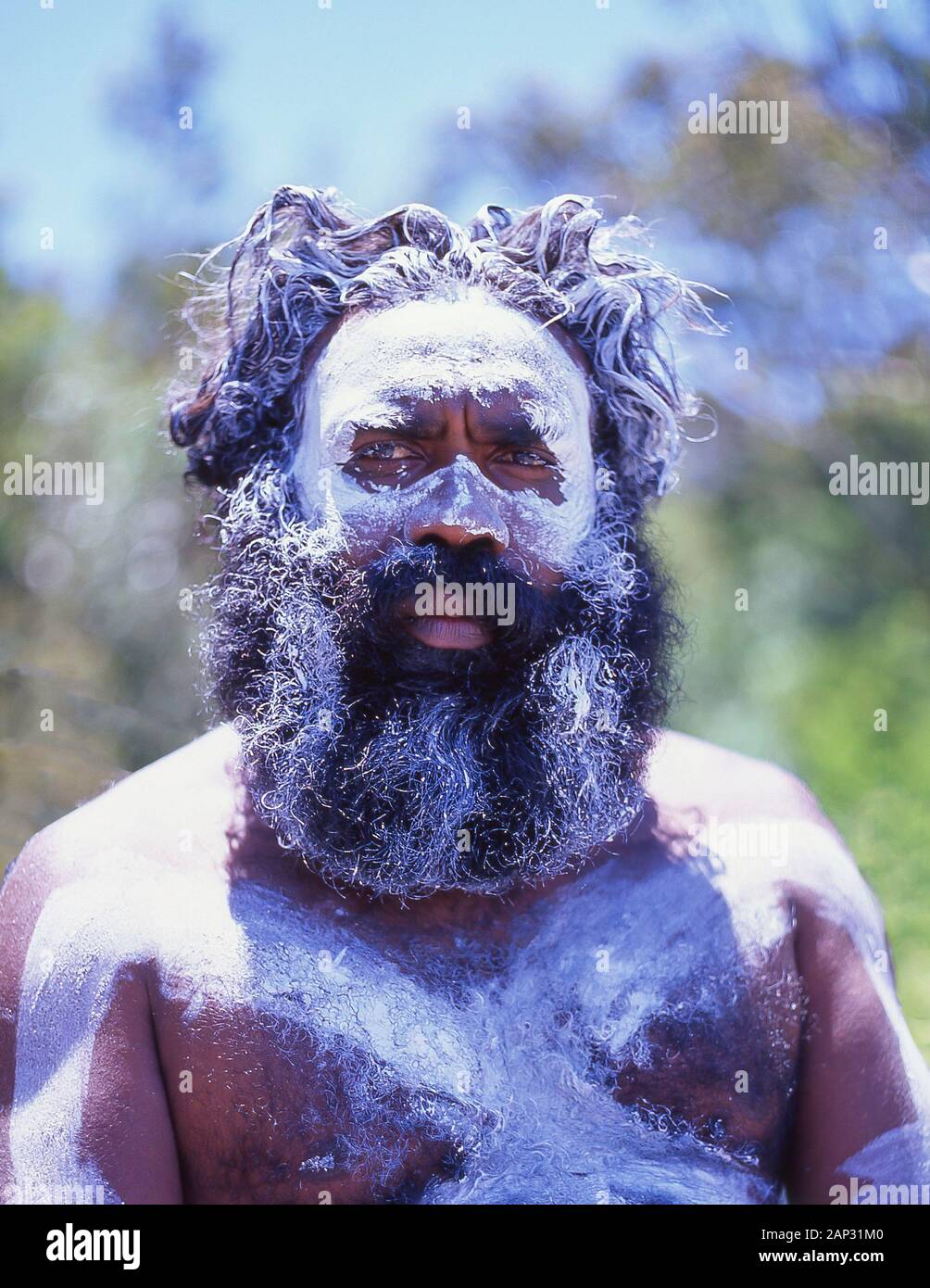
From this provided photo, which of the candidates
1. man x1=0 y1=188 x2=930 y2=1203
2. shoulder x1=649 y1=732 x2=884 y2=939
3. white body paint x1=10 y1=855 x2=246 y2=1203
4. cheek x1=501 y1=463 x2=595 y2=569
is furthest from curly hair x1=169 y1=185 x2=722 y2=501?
white body paint x1=10 y1=855 x2=246 y2=1203

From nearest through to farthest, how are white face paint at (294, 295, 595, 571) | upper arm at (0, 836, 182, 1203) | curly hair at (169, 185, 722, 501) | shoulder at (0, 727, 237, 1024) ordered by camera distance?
1. upper arm at (0, 836, 182, 1203)
2. shoulder at (0, 727, 237, 1024)
3. white face paint at (294, 295, 595, 571)
4. curly hair at (169, 185, 722, 501)

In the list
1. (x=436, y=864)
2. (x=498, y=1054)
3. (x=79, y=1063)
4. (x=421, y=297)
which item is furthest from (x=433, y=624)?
(x=79, y=1063)

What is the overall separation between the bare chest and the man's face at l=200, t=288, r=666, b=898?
5.3 inches

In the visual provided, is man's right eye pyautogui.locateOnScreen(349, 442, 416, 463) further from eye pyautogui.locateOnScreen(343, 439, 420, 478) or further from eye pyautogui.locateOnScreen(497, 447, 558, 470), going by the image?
eye pyautogui.locateOnScreen(497, 447, 558, 470)

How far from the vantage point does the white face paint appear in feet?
7.73

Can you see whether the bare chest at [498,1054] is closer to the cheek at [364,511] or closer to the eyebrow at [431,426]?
the cheek at [364,511]

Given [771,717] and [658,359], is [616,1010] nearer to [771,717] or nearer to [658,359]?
[658,359]

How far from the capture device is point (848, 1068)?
8.02 ft

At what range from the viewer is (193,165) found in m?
9.19

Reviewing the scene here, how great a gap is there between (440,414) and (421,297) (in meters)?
0.26

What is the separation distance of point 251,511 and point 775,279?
29.0 ft

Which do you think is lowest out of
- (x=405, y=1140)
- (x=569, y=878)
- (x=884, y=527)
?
(x=405, y=1140)
